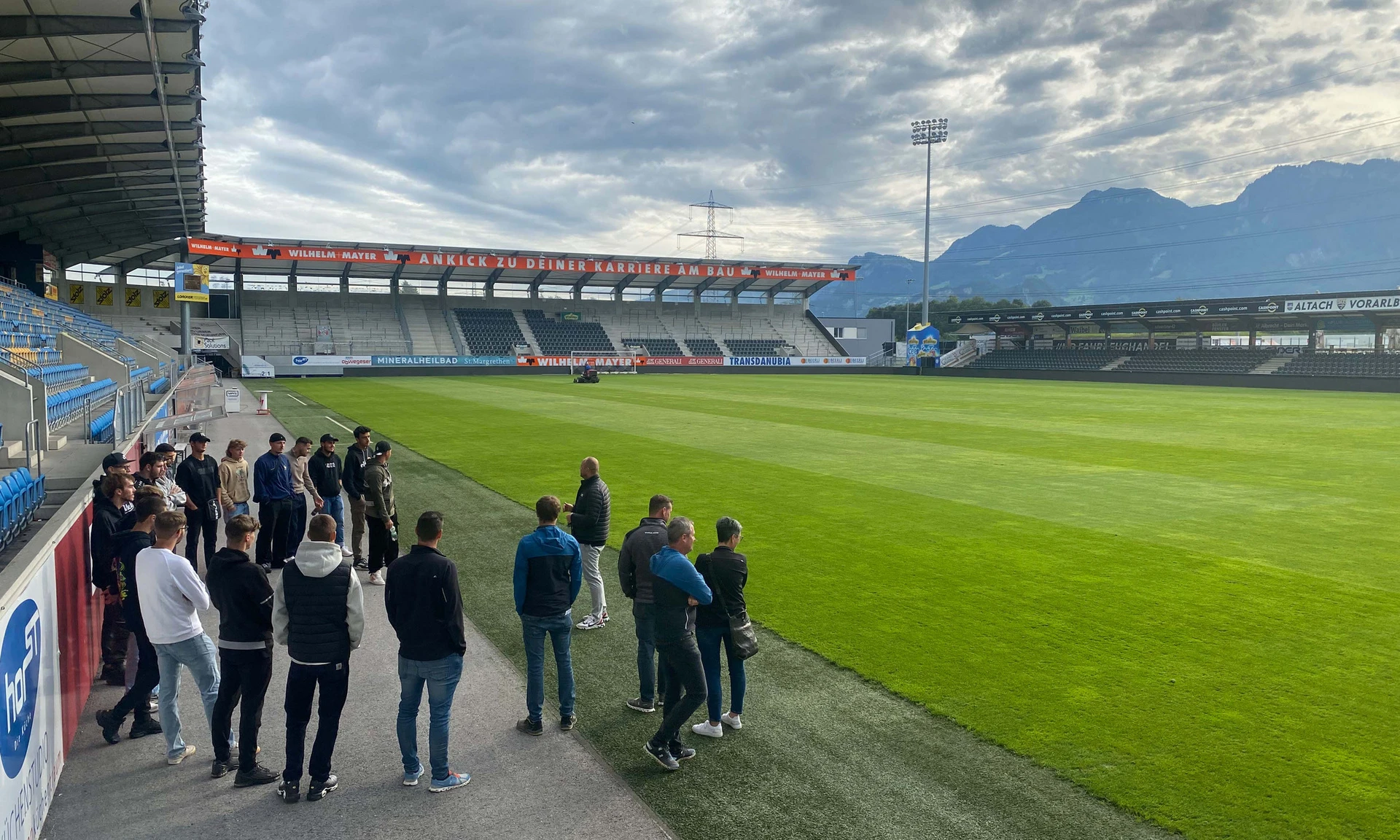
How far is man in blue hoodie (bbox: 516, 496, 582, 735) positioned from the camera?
5980 mm

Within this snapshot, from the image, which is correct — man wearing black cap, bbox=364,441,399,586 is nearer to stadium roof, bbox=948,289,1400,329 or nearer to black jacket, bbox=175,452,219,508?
black jacket, bbox=175,452,219,508

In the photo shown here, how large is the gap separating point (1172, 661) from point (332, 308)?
2953 inches

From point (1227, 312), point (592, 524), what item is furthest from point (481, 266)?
point (592, 524)

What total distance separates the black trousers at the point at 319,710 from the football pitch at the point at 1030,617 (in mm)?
1864

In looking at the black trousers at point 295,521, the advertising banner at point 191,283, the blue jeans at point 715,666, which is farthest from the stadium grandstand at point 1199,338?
the black trousers at point 295,521

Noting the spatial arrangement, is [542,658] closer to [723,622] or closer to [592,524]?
[723,622]

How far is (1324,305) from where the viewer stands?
53656 millimetres

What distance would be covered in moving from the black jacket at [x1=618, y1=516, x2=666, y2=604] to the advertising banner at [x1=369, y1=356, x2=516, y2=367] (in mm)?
63396

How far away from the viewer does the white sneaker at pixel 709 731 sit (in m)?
6.08

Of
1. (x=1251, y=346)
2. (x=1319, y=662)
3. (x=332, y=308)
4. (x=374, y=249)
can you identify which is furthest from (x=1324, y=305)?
(x=332, y=308)

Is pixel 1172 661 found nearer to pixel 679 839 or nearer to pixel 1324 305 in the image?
pixel 679 839

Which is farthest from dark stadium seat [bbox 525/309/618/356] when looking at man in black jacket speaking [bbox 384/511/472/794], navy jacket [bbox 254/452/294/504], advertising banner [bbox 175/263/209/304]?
man in black jacket speaking [bbox 384/511/472/794]

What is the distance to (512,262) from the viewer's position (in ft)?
225

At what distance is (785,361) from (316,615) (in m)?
76.1
